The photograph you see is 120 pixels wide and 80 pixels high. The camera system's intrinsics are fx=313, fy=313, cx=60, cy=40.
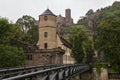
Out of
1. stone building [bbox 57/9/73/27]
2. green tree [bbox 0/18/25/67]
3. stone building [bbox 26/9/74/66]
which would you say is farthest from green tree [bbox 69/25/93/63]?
stone building [bbox 57/9/73/27]

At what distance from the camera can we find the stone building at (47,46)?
72.0m

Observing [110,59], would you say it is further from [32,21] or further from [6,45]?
[32,21]

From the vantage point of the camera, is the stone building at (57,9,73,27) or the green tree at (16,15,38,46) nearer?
the green tree at (16,15,38,46)

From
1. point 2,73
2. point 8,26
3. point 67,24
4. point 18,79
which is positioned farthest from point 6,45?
point 67,24

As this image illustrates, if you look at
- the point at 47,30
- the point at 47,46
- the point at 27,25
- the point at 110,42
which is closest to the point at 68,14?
the point at 27,25

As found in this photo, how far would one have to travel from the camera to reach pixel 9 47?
5403cm

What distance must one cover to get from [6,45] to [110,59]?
19.9 metres

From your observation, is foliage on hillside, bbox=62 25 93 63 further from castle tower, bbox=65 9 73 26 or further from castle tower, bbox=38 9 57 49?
castle tower, bbox=65 9 73 26

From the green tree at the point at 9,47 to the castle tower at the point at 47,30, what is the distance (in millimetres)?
11755

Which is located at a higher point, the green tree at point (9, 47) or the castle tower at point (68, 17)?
the castle tower at point (68, 17)

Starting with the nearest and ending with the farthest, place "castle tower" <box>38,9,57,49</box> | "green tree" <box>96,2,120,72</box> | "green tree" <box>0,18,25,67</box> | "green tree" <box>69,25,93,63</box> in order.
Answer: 1. "green tree" <box>0,18,25,67</box>
2. "green tree" <box>96,2,120,72</box>
3. "green tree" <box>69,25,93,63</box>
4. "castle tower" <box>38,9,57,49</box>

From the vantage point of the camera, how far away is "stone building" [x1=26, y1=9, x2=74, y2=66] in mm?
72000

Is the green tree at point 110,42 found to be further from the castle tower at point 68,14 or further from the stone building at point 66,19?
the castle tower at point 68,14

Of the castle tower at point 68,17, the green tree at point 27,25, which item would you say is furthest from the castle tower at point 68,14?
the green tree at point 27,25
